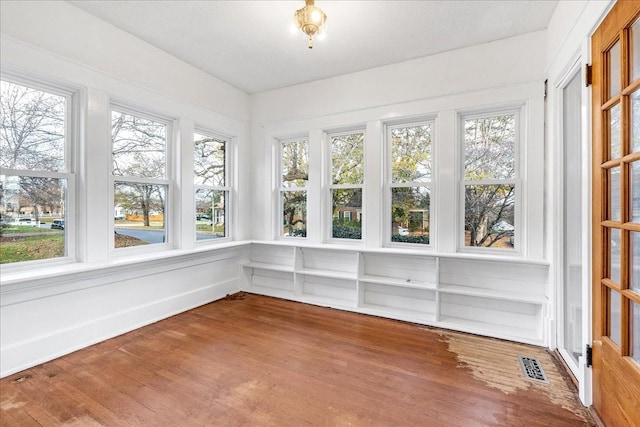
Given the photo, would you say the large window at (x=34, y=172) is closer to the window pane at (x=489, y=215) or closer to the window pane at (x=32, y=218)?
the window pane at (x=32, y=218)

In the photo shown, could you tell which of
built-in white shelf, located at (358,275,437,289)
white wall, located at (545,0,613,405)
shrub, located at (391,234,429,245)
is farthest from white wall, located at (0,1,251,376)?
white wall, located at (545,0,613,405)

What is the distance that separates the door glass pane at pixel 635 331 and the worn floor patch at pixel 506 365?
0.63m

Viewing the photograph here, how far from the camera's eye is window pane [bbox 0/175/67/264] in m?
2.36

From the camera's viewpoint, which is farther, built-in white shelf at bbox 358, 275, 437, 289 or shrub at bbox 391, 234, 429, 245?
shrub at bbox 391, 234, 429, 245

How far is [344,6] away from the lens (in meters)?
2.56

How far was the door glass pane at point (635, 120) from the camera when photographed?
56.2 inches

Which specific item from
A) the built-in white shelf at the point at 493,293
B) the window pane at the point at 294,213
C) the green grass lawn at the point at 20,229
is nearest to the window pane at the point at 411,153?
the built-in white shelf at the point at 493,293

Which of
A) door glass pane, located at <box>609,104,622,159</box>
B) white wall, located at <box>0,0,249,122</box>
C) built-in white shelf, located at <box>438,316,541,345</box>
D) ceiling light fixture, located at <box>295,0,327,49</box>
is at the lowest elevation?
built-in white shelf, located at <box>438,316,541,345</box>

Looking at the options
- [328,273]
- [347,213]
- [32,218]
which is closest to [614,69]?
[347,213]

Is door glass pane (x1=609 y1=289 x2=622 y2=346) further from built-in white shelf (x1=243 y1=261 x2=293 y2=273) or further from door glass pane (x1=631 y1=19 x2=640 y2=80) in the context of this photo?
built-in white shelf (x1=243 y1=261 x2=293 y2=273)

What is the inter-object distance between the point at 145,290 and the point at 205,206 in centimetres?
128

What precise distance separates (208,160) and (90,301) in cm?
211

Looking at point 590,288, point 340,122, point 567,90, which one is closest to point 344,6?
point 340,122

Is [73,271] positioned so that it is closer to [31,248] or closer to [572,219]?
[31,248]
